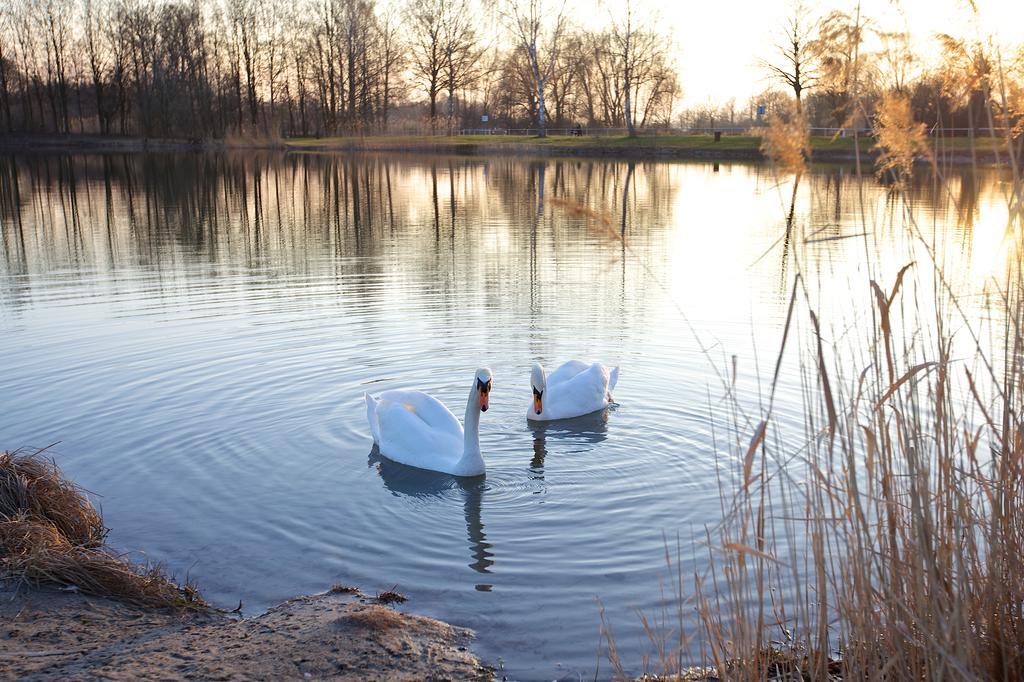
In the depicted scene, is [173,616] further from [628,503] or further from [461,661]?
[628,503]

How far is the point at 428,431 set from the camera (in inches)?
306

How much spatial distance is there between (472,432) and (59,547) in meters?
3.10

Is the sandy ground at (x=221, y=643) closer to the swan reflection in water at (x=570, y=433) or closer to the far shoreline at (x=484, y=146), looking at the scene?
the swan reflection in water at (x=570, y=433)

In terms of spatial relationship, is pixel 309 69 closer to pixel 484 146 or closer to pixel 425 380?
pixel 484 146

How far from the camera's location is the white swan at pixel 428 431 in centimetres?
721

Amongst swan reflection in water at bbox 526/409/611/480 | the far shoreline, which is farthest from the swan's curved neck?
the far shoreline

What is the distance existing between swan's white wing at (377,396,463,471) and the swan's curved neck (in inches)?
8.8

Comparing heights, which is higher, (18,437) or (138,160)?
(138,160)

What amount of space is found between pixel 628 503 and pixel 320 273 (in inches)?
401

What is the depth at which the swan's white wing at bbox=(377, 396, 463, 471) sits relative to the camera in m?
7.53

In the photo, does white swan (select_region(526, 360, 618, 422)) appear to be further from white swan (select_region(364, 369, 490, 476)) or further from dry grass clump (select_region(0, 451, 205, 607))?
dry grass clump (select_region(0, 451, 205, 607))

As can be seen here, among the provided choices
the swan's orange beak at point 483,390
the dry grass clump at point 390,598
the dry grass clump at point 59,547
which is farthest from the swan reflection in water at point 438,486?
the dry grass clump at point 59,547

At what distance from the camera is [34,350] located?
10516mm

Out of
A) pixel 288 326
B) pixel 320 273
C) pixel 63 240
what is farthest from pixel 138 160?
pixel 288 326
